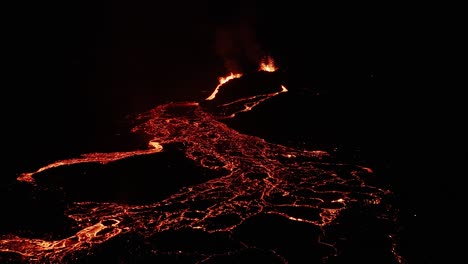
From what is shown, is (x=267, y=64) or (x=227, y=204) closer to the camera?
(x=227, y=204)

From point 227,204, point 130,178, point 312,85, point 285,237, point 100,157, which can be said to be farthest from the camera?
point 312,85

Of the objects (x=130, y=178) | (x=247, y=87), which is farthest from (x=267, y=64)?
(x=130, y=178)

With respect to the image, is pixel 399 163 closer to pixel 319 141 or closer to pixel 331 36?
pixel 319 141

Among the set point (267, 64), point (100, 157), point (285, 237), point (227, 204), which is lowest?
point (285, 237)

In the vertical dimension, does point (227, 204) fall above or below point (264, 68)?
below

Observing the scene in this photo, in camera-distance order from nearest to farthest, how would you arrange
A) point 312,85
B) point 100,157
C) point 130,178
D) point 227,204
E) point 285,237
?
1. point 285,237
2. point 227,204
3. point 130,178
4. point 100,157
5. point 312,85

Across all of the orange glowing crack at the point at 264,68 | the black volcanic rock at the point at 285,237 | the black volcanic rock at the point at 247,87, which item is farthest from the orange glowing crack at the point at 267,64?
the black volcanic rock at the point at 285,237

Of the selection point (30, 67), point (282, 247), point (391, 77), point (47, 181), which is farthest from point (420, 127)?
point (30, 67)

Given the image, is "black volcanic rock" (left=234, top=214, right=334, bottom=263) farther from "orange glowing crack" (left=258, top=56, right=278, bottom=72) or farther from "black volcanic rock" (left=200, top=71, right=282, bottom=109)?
"orange glowing crack" (left=258, top=56, right=278, bottom=72)

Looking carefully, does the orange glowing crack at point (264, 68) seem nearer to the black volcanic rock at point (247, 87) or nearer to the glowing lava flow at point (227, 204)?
the black volcanic rock at point (247, 87)

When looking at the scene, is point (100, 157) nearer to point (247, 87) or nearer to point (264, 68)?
point (247, 87)
